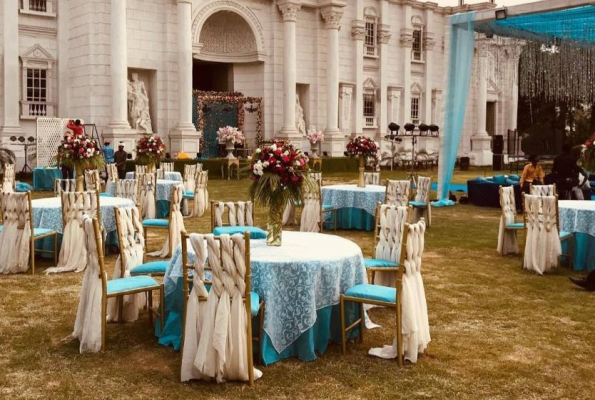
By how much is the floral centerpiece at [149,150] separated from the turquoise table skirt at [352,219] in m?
4.13

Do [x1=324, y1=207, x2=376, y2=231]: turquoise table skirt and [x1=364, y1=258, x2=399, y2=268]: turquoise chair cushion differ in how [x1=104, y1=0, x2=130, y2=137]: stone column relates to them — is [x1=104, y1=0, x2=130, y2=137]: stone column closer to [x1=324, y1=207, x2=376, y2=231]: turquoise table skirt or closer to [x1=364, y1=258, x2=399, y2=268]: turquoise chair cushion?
[x1=324, y1=207, x2=376, y2=231]: turquoise table skirt

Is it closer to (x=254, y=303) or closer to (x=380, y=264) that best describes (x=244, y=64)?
(x=380, y=264)

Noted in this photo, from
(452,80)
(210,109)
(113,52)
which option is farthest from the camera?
(210,109)

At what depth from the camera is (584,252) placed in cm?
847

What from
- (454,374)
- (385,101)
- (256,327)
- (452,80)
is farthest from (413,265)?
(385,101)

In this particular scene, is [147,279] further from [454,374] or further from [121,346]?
[454,374]

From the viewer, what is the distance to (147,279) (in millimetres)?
5551

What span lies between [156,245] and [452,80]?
291 inches

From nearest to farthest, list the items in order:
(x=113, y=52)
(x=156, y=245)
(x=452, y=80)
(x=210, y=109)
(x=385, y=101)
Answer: (x=156, y=245)
(x=452, y=80)
(x=113, y=52)
(x=210, y=109)
(x=385, y=101)

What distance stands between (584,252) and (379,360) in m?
4.50

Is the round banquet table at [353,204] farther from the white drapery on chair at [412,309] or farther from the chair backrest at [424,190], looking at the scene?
the white drapery on chair at [412,309]
